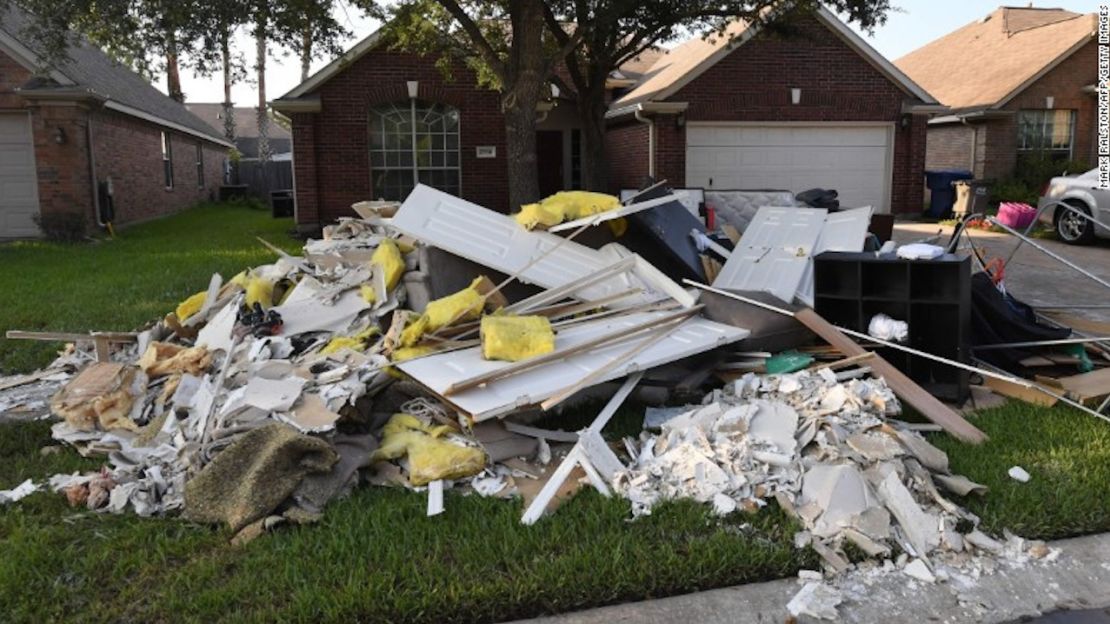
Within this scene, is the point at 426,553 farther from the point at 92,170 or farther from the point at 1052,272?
the point at 92,170

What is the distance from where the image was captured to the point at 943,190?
66.9 ft

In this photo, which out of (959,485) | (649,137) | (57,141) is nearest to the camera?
(959,485)

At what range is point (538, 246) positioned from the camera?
700 cm

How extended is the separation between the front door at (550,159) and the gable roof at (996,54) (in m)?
11.2

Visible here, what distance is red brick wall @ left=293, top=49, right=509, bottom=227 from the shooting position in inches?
693

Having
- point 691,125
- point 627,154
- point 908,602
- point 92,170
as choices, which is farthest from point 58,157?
point 908,602

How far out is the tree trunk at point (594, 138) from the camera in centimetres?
1650

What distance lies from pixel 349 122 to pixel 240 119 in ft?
154

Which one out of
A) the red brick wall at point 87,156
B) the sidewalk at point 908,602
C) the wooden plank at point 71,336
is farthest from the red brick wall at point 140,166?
the sidewalk at point 908,602

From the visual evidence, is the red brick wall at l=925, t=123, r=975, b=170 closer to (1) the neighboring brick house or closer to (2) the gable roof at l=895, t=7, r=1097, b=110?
(1) the neighboring brick house

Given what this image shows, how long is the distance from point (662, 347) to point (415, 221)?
2.51 metres

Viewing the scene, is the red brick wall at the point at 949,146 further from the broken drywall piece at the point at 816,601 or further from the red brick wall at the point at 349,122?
the broken drywall piece at the point at 816,601

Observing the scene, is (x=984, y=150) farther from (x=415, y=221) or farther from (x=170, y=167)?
(x=170, y=167)

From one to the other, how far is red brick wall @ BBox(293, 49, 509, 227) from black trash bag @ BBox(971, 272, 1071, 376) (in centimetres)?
1296
